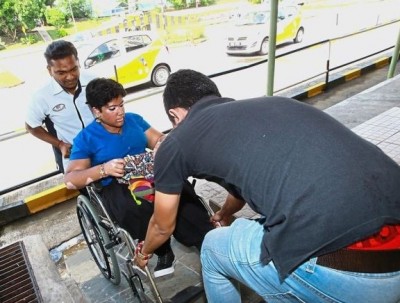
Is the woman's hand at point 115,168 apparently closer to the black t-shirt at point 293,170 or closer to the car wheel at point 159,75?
the black t-shirt at point 293,170

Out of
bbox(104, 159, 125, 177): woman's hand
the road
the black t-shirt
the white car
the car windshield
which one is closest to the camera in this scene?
the black t-shirt

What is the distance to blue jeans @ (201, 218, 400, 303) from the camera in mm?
1055

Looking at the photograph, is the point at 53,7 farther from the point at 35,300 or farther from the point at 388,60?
the point at 388,60

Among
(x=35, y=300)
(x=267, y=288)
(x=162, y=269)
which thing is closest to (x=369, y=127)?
(x=162, y=269)

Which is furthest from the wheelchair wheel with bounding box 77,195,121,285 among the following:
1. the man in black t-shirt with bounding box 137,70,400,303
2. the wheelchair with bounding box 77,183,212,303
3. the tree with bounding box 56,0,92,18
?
the tree with bounding box 56,0,92,18

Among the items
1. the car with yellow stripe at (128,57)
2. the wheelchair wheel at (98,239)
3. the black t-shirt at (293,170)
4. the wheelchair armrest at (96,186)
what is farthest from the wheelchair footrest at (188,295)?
the car with yellow stripe at (128,57)

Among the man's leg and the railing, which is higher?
the man's leg

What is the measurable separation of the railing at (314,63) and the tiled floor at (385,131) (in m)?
1.76

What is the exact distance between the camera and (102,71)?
6633 millimetres

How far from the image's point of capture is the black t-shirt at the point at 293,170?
99 centimetres

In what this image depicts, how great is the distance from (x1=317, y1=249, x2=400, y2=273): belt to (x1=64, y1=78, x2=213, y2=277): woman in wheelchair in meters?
0.91

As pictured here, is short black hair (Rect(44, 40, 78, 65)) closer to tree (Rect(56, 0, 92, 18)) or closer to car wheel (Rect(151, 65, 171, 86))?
tree (Rect(56, 0, 92, 18))

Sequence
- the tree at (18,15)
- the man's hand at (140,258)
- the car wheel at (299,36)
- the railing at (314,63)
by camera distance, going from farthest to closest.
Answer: the car wheel at (299,36)
the railing at (314,63)
the tree at (18,15)
the man's hand at (140,258)

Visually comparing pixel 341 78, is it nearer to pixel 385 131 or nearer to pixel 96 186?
pixel 385 131
